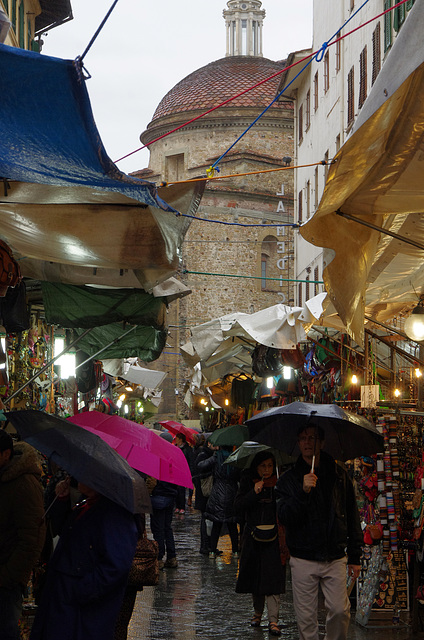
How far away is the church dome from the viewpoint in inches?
1679

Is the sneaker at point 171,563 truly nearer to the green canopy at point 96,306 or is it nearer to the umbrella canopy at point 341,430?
the green canopy at point 96,306

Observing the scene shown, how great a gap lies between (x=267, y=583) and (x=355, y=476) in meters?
1.54

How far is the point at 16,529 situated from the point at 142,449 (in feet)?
6.47

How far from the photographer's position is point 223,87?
43250 millimetres

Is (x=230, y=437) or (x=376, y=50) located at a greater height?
(x=376, y=50)

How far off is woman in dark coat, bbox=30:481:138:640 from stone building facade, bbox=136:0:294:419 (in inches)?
1388

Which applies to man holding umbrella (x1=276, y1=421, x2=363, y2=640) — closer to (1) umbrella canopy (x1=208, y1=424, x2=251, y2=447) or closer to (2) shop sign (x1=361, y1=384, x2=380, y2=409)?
(2) shop sign (x1=361, y1=384, x2=380, y2=409)

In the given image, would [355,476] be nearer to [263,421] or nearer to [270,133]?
[263,421]

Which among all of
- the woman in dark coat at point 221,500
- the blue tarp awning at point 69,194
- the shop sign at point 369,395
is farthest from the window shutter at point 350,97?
the blue tarp awning at point 69,194

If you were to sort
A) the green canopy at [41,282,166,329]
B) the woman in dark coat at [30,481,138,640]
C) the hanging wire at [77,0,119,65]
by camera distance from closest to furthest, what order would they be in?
the hanging wire at [77,0,119,65] < the woman in dark coat at [30,481,138,640] < the green canopy at [41,282,166,329]

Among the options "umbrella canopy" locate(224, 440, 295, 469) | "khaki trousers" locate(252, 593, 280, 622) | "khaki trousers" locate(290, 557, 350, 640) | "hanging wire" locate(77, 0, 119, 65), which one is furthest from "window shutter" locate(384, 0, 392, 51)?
"hanging wire" locate(77, 0, 119, 65)

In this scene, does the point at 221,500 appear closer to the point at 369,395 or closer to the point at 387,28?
the point at 369,395

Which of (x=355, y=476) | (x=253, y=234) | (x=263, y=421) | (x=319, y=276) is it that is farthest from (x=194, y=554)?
(x=253, y=234)

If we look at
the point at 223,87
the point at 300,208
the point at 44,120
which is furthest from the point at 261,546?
the point at 223,87
